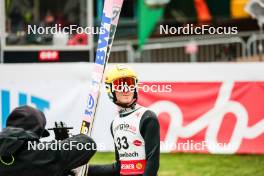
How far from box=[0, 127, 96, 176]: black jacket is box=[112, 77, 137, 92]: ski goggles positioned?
1.18 meters

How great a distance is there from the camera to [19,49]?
14453 mm

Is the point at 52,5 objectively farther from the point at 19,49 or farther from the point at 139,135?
the point at 139,135

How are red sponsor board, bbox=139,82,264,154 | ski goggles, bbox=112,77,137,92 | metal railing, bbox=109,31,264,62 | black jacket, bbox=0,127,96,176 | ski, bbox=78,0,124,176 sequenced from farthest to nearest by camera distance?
metal railing, bbox=109,31,264,62, red sponsor board, bbox=139,82,264,154, ski, bbox=78,0,124,176, ski goggles, bbox=112,77,137,92, black jacket, bbox=0,127,96,176

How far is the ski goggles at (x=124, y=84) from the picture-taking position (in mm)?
5656

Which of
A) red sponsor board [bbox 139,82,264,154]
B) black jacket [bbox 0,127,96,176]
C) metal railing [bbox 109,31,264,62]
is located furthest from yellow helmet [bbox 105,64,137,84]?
metal railing [bbox 109,31,264,62]

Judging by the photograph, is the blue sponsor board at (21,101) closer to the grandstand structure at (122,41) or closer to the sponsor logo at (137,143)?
the grandstand structure at (122,41)

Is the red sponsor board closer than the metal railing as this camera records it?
Yes

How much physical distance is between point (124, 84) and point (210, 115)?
5.34 m

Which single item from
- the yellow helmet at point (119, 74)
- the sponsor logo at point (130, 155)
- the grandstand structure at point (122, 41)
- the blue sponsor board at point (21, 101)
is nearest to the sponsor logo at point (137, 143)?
the sponsor logo at point (130, 155)

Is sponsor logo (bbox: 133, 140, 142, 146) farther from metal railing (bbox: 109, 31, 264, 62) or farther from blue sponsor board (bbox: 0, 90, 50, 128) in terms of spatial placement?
metal railing (bbox: 109, 31, 264, 62)

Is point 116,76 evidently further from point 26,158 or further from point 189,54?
point 189,54

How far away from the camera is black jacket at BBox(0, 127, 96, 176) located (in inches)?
177

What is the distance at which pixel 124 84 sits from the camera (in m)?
5.67
